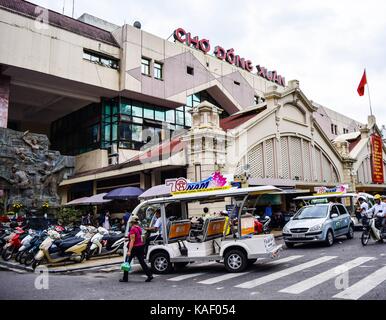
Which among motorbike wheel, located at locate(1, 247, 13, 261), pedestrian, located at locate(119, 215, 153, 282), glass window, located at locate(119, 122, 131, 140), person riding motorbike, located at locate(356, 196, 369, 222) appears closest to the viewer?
pedestrian, located at locate(119, 215, 153, 282)

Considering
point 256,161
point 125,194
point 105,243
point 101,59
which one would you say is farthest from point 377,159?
point 105,243

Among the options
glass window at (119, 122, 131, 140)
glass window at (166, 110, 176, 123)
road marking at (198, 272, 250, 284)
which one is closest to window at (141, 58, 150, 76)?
glass window at (166, 110, 176, 123)

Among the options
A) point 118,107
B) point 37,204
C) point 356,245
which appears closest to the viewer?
point 356,245

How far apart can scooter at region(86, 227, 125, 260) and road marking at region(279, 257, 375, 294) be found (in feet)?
26.4

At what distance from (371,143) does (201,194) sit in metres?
33.3

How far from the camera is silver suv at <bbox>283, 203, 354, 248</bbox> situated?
542 inches

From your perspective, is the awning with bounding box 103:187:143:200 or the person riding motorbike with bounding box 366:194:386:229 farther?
the awning with bounding box 103:187:143:200

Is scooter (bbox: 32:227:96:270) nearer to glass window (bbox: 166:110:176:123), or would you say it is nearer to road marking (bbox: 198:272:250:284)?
road marking (bbox: 198:272:250:284)

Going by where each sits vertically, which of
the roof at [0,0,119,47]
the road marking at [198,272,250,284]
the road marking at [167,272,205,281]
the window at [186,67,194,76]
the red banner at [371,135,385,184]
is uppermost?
the roof at [0,0,119,47]

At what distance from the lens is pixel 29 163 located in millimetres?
26422

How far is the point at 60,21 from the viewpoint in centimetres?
2752

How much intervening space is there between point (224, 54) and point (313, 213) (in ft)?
82.0
